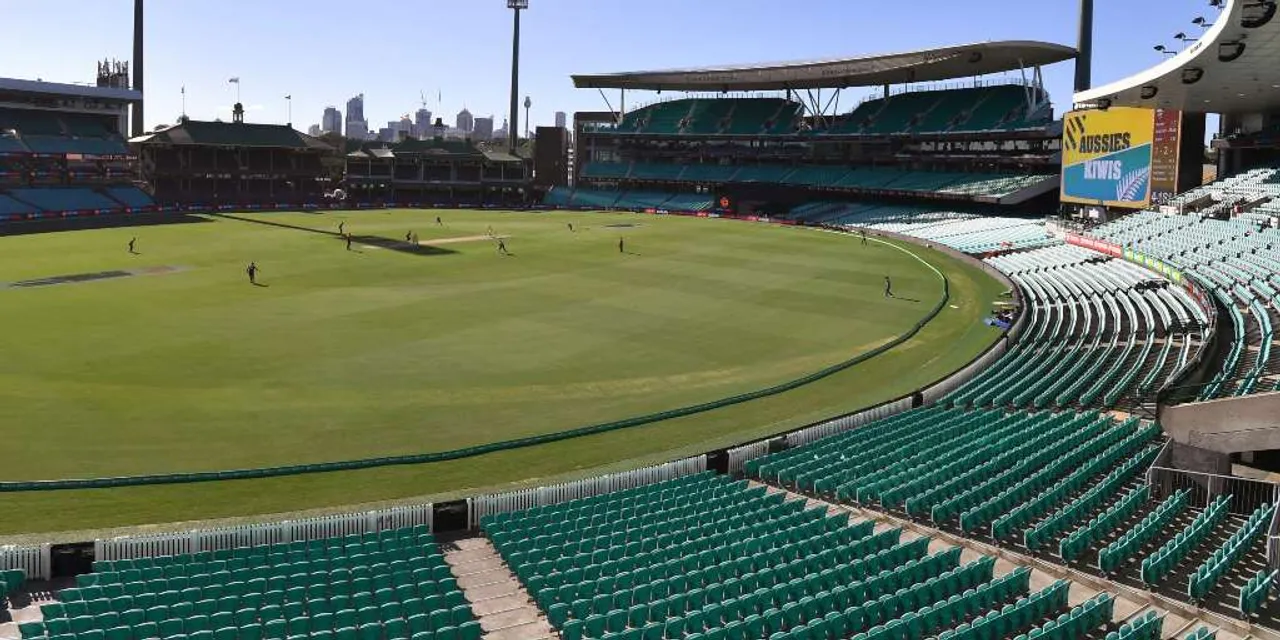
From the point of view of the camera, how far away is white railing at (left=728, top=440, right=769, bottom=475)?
81.4 feet

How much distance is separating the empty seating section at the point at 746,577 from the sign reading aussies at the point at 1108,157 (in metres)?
58.8

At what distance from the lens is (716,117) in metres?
135

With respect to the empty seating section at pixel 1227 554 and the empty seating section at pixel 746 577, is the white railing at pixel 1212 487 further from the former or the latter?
the empty seating section at pixel 746 577

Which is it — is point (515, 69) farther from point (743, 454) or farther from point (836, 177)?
point (743, 454)

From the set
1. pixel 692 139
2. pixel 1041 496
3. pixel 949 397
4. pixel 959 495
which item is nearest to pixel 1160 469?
A: pixel 1041 496

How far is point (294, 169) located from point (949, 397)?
108 m

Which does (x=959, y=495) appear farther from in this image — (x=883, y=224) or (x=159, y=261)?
(x=883, y=224)

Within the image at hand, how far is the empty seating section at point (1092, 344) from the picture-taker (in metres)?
31.2

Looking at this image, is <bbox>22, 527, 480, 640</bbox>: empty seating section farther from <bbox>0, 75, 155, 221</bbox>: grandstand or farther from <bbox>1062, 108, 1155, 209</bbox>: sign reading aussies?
<bbox>0, 75, 155, 221</bbox>: grandstand

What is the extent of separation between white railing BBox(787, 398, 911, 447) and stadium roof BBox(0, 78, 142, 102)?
346 feet

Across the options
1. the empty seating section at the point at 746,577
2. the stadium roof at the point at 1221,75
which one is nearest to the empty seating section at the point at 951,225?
the stadium roof at the point at 1221,75

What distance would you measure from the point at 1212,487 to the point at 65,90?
11818 cm

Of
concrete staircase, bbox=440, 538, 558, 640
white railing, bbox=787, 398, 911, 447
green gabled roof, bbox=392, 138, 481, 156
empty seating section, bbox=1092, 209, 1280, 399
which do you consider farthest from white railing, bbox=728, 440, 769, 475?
green gabled roof, bbox=392, 138, 481, 156

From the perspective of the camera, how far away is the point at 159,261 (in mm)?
65562
